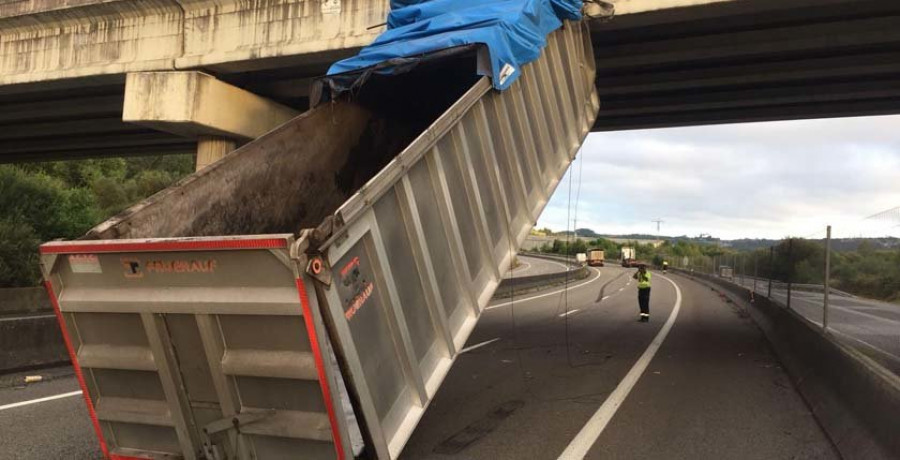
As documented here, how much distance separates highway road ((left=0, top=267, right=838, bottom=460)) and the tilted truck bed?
138cm

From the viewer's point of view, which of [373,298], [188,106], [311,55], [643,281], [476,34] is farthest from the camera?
[643,281]

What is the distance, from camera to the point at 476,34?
A: 5910 mm

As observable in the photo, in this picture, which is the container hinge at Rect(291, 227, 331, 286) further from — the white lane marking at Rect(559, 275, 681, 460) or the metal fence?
the metal fence

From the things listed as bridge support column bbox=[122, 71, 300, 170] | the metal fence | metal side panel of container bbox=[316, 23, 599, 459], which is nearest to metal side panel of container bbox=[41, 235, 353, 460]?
metal side panel of container bbox=[316, 23, 599, 459]

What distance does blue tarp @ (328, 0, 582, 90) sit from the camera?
5941mm

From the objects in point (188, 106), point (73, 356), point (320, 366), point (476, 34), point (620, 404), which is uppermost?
point (188, 106)

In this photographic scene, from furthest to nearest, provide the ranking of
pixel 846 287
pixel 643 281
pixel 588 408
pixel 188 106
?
pixel 643 281 → pixel 846 287 → pixel 188 106 → pixel 588 408

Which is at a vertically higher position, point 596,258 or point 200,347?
point 200,347

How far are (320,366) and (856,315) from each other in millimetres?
13880

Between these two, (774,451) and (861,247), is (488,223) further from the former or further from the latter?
(861,247)

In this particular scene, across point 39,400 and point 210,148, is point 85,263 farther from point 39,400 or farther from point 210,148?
point 210,148

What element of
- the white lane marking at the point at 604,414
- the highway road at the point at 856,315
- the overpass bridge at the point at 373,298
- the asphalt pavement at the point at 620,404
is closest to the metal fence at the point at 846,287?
the highway road at the point at 856,315

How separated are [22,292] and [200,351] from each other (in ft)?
67.5

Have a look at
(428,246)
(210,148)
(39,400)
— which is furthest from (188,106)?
(428,246)
